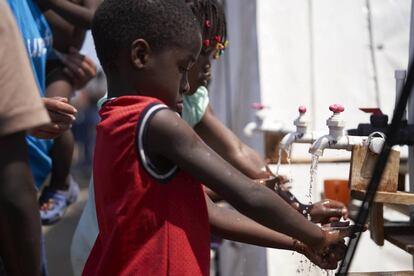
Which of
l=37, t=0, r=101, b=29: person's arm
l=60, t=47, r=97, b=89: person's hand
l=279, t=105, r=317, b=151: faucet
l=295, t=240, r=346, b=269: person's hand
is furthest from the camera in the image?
l=60, t=47, r=97, b=89: person's hand

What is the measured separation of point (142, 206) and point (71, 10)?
1.59 metres

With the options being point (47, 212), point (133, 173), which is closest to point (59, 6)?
point (47, 212)

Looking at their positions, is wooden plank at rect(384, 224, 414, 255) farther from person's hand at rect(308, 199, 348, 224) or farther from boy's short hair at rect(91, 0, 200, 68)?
boy's short hair at rect(91, 0, 200, 68)

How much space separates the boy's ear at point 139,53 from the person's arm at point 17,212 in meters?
0.29

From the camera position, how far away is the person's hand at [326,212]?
6.30ft

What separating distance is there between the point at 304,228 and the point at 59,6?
1694mm

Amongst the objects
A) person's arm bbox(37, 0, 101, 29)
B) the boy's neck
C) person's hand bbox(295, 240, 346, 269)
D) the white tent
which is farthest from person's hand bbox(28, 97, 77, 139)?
the white tent

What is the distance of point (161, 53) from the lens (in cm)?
170

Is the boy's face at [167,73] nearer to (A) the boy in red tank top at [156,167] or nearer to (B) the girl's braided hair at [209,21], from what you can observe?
(A) the boy in red tank top at [156,167]

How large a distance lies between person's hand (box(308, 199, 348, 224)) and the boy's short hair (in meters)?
0.53

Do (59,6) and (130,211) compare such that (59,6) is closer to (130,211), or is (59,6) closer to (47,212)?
(47,212)

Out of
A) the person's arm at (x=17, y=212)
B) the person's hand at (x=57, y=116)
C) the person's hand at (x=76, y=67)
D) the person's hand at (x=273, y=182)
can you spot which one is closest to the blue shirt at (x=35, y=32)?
the person's hand at (x=76, y=67)

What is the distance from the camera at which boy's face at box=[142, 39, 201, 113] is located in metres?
1.70

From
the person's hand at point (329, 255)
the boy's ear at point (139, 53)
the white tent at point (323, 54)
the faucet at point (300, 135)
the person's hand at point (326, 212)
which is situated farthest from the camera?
the white tent at point (323, 54)
